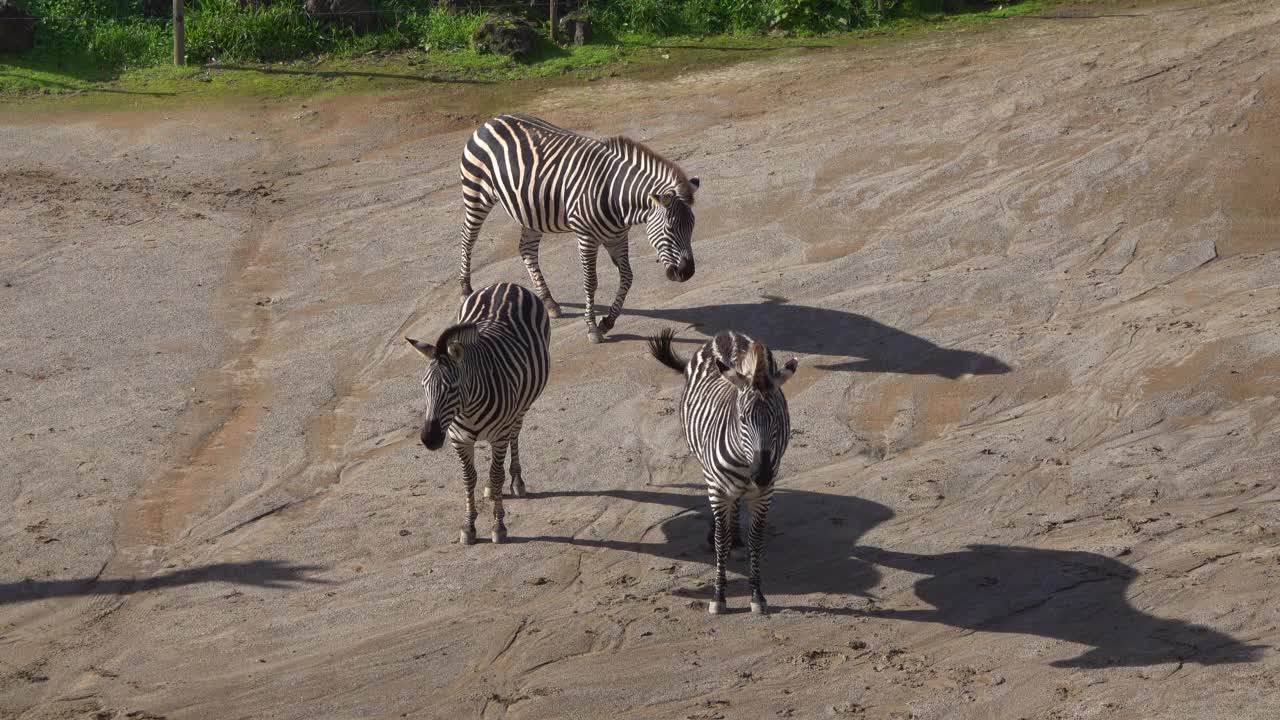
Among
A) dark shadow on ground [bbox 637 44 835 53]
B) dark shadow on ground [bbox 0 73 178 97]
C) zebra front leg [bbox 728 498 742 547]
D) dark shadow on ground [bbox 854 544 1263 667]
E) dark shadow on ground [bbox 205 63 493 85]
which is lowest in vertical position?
dark shadow on ground [bbox 854 544 1263 667]

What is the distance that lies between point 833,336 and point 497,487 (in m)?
5.00

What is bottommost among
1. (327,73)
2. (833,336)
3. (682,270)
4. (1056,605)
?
(1056,605)

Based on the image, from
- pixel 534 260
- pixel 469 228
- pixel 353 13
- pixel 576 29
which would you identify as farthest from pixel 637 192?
pixel 353 13

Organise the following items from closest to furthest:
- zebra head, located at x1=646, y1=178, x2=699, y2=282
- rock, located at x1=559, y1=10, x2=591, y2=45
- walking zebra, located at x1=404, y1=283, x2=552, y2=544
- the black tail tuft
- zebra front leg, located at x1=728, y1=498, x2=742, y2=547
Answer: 1. walking zebra, located at x1=404, y1=283, x2=552, y2=544
2. zebra front leg, located at x1=728, y1=498, x2=742, y2=547
3. the black tail tuft
4. zebra head, located at x1=646, y1=178, x2=699, y2=282
5. rock, located at x1=559, y1=10, x2=591, y2=45

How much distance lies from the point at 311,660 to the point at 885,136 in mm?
12173

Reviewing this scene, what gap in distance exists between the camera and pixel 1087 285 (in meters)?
14.6

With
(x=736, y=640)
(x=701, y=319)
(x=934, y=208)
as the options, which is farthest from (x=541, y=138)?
(x=736, y=640)

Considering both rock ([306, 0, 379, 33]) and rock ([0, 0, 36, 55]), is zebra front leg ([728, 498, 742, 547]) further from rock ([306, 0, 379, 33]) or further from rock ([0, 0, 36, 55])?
rock ([0, 0, 36, 55])

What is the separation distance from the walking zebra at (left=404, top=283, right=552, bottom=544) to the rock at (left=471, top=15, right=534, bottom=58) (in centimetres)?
1177

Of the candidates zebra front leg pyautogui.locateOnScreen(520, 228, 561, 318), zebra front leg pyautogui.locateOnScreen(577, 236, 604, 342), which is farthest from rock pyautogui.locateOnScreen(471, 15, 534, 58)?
zebra front leg pyautogui.locateOnScreen(577, 236, 604, 342)

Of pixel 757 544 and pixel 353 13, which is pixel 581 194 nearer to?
pixel 757 544

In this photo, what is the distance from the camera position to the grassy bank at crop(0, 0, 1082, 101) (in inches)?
846

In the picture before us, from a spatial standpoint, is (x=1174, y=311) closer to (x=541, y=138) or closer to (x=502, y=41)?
(x=541, y=138)

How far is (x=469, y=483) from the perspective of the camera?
33.9 ft
